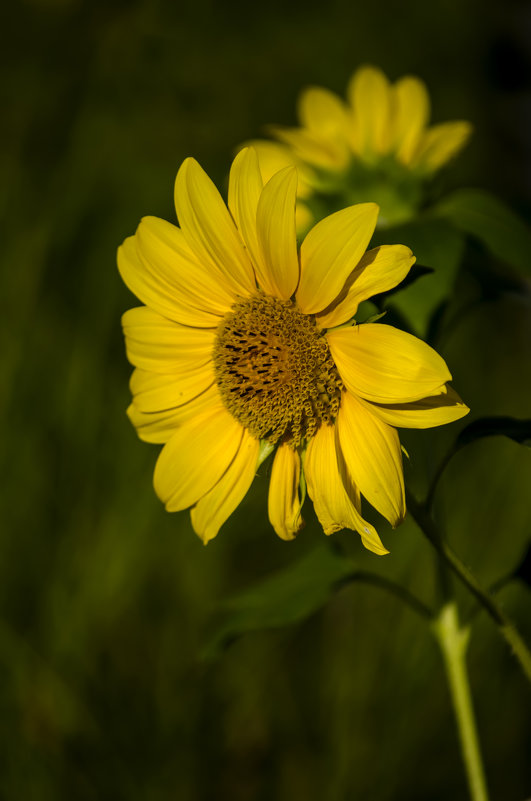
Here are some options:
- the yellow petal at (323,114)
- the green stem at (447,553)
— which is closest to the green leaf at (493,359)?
the yellow petal at (323,114)

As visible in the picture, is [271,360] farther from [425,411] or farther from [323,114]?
[323,114]

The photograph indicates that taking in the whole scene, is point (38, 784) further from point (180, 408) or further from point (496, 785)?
point (180, 408)

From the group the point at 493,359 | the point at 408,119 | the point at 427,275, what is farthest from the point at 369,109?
the point at 493,359

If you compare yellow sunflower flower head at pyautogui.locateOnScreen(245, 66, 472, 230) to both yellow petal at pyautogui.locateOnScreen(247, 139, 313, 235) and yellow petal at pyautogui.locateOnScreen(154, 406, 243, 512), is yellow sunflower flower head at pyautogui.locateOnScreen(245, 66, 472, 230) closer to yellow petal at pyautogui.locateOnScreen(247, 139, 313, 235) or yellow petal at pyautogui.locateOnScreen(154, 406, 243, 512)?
yellow petal at pyautogui.locateOnScreen(247, 139, 313, 235)

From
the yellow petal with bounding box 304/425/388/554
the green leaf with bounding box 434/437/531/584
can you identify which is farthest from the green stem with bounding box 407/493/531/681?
the green leaf with bounding box 434/437/531/584

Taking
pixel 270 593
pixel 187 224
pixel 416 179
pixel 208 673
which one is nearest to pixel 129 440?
pixel 208 673

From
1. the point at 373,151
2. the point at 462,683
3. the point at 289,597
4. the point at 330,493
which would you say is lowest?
the point at 462,683

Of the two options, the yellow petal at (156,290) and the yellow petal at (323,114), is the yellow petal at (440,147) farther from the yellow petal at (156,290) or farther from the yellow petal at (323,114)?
the yellow petal at (156,290)
